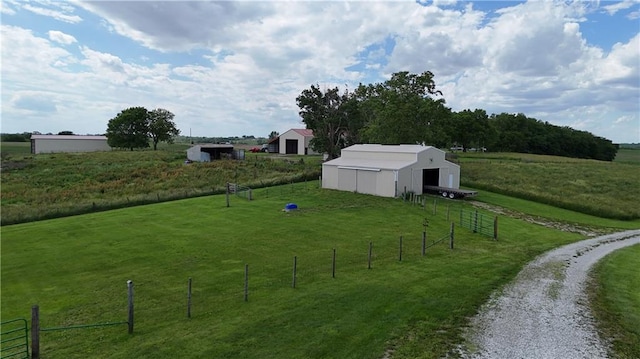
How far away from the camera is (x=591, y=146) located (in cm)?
12850

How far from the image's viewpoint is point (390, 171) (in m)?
35.8

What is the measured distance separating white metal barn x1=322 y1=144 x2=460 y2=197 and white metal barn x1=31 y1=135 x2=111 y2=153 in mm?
68596

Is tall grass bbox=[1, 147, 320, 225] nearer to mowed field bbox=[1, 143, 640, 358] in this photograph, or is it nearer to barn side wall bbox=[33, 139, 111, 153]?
mowed field bbox=[1, 143, 640, 358]

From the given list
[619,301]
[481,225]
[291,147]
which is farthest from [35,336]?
[291,147]

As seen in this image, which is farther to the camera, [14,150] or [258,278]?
[14,150]

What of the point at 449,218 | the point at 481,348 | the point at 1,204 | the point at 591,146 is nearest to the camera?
the point at 481,348

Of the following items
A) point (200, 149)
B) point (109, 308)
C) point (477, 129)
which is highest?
point (477, 129)

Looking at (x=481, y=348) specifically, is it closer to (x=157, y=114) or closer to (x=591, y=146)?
(x=157, y=114)

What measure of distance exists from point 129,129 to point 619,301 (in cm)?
9133

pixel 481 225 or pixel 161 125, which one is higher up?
pixel 161 125

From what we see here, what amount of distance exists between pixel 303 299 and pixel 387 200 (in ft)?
72.9

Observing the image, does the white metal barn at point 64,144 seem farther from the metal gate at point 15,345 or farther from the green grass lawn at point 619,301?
the green grass lawn at point 619,301

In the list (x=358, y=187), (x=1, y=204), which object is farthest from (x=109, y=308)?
(x=1, y=204)

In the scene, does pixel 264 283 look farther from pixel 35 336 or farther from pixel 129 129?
pixel 129 129
